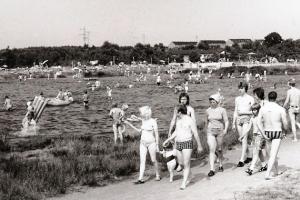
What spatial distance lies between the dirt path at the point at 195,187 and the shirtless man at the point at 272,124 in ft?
2.02

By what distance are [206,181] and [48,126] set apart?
18.5m

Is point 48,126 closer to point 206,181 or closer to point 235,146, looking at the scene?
point 235,146

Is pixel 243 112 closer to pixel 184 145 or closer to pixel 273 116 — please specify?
pixel 273 116

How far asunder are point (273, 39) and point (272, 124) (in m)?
149

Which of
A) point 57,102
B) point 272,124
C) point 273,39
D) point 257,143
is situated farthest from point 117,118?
point 273,39

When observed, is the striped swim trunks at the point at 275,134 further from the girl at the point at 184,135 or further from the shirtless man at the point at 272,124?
the girl at the point at 184,135

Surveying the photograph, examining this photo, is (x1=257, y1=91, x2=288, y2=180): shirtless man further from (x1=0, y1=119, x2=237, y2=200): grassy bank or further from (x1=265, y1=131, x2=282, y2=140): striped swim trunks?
(x1=0, y1=119, x2=237, y2=200): grassy bank

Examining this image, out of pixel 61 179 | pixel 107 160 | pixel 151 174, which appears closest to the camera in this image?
pixel 61 179

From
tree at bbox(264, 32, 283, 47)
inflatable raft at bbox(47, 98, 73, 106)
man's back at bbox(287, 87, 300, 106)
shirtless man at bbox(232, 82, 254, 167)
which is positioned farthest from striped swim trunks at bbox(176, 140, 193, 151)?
tree at bbox(264, 32, 283, 47)

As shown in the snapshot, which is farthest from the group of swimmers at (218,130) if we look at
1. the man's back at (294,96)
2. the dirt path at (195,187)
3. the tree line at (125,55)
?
the tree line at (125,55)

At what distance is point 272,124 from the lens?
950cm

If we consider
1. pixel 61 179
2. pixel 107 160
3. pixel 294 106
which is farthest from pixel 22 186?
pixel 294 106

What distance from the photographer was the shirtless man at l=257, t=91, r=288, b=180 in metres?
9.46

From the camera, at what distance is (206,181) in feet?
33.0
